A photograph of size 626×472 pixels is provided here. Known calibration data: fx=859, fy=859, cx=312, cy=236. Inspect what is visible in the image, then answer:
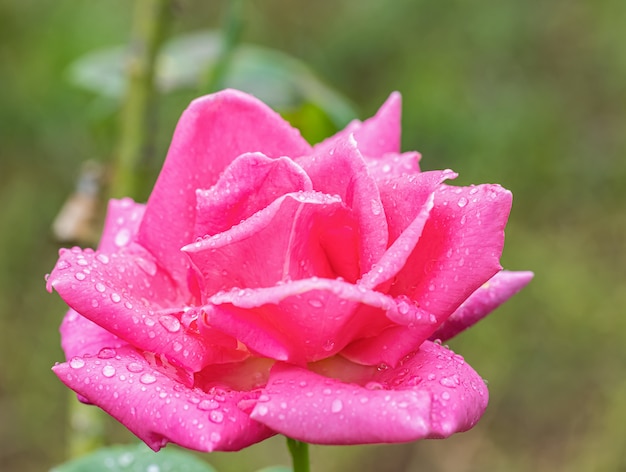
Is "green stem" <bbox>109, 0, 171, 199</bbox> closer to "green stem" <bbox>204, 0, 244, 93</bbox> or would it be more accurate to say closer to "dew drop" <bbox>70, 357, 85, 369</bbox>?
"green stem" <bbox>204, 0, 244, 93</bbox>

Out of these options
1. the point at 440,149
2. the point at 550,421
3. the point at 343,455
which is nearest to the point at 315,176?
the point at 343,455

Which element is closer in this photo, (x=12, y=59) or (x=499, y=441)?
(x=499, y=441)

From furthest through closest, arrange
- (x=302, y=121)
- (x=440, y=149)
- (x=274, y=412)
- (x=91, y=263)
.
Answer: (x=440, y=149) < (x=302, y=121) < (x=91, y=263) < (x=274, y=412)

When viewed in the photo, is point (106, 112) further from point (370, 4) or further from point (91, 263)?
point (370, 4)

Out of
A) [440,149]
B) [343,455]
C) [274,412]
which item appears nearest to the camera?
[274,412]

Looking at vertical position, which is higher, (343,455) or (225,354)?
(225,354)

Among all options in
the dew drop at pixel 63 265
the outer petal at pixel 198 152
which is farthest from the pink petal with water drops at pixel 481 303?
the dew drop at pixel 63 265

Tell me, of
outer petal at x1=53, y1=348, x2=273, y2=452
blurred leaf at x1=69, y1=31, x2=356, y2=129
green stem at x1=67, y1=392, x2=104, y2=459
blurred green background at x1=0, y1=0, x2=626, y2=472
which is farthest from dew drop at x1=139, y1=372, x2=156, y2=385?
blurred green background at x1=0, y1=0, x2=626, y2=472
